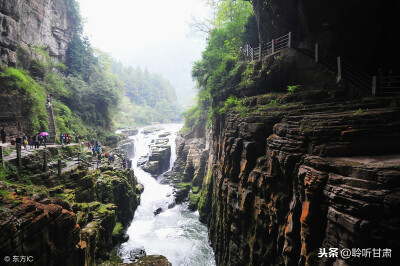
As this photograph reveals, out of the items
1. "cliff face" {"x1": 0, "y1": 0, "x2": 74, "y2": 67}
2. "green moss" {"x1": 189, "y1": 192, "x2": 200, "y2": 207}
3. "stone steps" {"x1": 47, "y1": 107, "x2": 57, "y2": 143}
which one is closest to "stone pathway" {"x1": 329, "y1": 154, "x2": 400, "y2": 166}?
"green moss" {"x1": 189, "y1": 192, "x2": 200, "y2": 207}

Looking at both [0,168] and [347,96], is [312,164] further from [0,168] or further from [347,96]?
[0,168]

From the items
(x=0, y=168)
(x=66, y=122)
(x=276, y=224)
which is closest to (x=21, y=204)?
(x=0, y=168)

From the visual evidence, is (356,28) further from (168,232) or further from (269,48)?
(168,232)

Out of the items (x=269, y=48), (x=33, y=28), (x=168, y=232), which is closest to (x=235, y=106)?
(x=269, y=48)

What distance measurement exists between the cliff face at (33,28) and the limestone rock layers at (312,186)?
2420 cm

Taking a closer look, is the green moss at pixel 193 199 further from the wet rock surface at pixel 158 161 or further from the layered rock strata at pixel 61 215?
the wet rock surface at pixel 158 161

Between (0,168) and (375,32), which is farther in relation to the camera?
(375,32)

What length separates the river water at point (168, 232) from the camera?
1600 cm

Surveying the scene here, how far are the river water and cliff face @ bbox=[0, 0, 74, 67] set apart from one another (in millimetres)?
20413

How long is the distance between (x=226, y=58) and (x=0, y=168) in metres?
17.3

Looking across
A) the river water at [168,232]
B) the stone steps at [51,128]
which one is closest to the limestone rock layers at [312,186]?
the river water at [168,232]

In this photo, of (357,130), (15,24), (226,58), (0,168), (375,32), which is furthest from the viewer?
(15,24)

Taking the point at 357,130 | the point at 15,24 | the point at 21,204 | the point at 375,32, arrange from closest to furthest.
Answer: the point at 357,130 < the point at 21,204 < the point at 375,32 < the point at 15,24

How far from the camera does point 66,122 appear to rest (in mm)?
25984
